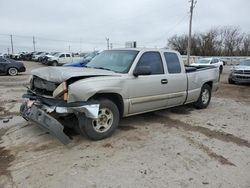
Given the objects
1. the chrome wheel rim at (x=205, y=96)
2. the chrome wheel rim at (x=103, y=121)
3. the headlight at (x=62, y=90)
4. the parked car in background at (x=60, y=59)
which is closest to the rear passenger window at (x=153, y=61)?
the chrome wheel rim at (x=103, y=121)

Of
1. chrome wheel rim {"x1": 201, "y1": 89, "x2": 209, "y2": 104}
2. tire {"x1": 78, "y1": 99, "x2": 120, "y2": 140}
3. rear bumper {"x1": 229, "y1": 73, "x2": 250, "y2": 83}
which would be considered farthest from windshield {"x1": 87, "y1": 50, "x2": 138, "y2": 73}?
rear bumper {"x1": 229, "y1": 73, "x2": 250, "y2": 83}

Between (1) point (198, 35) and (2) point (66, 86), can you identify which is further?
(1) point (198, 35)

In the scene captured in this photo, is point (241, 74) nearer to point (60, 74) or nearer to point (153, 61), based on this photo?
point (153, 61)

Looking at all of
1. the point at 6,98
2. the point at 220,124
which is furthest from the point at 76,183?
the point at 6,98

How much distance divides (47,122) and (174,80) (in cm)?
330

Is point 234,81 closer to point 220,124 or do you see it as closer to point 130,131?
point 220,124

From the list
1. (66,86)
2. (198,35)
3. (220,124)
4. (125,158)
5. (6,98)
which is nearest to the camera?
(125,158)

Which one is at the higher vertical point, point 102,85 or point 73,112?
point 102,85

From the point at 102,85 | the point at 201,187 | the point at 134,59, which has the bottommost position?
the point at 201,187

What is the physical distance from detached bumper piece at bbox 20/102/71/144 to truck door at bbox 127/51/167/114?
5.25ft

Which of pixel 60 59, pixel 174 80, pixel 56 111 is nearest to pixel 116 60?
pixel 174 80

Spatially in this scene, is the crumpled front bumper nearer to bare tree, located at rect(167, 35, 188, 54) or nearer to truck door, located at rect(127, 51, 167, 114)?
truck door, located at rect(127, 51, 167, 114)

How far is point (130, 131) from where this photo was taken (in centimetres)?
580

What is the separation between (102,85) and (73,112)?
709 mm
